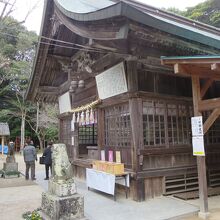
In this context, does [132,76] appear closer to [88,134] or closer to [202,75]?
[202,75]

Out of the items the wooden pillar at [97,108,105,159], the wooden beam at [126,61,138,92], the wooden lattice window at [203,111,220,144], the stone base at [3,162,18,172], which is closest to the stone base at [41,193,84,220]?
the wooden beam at [126,61,138,92]

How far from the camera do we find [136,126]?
7812 millimetres

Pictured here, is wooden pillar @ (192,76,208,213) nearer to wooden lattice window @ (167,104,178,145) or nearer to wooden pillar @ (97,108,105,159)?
wooden lattice window @ (167,104,178,145)

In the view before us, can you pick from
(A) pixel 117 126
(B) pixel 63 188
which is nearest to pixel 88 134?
(A) pixel 117 126

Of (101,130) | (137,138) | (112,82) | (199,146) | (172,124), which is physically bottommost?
(199,146)

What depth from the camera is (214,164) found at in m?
9.36

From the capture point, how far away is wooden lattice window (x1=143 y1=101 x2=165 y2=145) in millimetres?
8102

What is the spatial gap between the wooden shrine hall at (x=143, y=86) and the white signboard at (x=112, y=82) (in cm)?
3

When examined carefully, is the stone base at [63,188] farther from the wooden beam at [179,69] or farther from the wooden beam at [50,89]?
the wooden beam at [50,89]

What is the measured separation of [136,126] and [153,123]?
680mm

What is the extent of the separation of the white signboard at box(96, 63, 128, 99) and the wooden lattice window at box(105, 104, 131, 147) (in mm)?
491

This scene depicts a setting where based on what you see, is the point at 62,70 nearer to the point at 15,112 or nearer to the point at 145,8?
the point at 145,8

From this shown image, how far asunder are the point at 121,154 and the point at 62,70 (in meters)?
6.22

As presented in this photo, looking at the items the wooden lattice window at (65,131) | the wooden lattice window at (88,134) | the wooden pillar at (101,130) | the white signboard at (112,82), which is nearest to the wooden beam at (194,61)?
the white signboard at (112,82)
